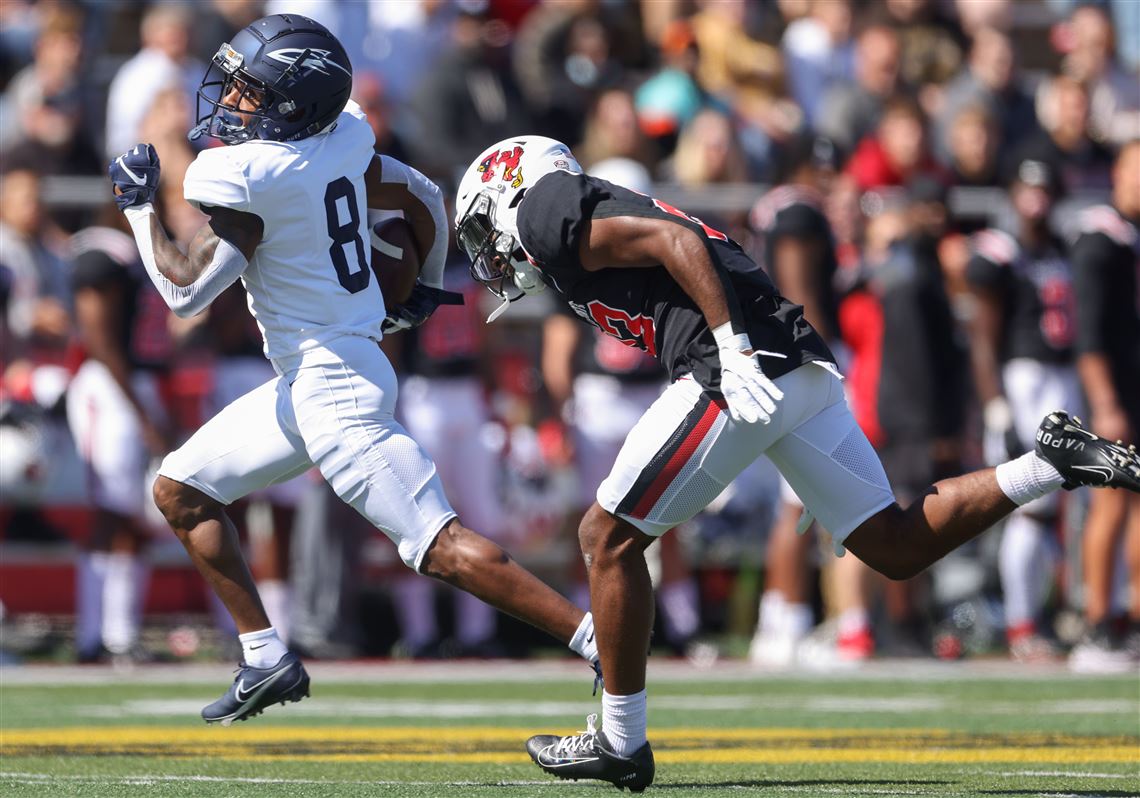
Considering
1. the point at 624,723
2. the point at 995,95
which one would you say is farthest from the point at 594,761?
the point at 995,95

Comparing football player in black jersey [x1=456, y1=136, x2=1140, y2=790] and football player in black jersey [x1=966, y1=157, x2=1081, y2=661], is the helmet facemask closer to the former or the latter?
football player in black jersey [x1=456, y1=136, x2=1140, y2=790]

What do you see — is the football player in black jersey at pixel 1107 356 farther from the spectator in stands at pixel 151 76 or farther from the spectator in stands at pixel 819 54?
the spectator in stands at pixel 151 76

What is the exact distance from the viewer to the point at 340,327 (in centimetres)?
578

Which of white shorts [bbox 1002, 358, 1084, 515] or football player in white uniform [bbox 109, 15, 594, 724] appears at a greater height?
football player in white uniform [bbox 109, 15, 594, 724]

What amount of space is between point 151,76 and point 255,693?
6.27 meters

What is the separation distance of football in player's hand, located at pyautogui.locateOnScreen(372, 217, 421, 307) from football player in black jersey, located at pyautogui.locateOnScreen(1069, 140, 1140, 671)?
4511 millimetres

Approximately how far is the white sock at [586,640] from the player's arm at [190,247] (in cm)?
135

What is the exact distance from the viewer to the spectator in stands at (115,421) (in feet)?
31.0

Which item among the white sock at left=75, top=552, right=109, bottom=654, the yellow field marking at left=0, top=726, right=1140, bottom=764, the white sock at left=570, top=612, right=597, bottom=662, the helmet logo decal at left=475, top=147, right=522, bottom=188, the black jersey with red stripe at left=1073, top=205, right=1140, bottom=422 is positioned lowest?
the white sock at left=75, top=552, right=109, bottom=654

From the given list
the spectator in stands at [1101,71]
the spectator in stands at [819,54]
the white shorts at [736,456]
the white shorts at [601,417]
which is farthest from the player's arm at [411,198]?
the spectator in stands at [1101,71]

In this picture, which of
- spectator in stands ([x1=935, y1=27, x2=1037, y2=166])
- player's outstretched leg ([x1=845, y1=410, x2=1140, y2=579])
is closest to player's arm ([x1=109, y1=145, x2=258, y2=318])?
Result: player's outstretched leg ([x1=845, y1=410, x2=1140, y2=579])

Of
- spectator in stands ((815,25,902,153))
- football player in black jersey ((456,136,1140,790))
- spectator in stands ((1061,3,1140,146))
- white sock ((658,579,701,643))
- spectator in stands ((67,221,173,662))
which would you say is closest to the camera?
football player in black jersey ((456,136,1140,790))

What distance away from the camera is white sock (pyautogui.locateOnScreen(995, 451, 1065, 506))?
522 cm

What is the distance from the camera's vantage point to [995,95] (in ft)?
41.1
